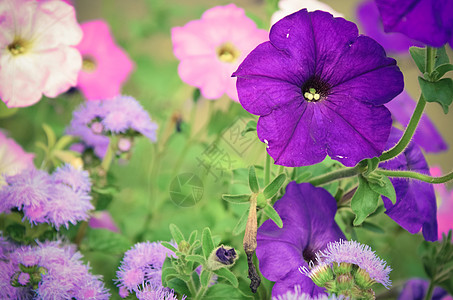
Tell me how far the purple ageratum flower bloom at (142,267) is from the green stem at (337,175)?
164 millimetres

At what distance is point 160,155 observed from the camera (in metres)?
0.75

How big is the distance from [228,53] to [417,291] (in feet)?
1.35

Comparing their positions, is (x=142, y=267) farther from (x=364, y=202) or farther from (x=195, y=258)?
(x=364, y=202)

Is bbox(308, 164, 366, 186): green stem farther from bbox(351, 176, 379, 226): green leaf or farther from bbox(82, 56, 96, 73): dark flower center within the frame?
bbox(82, 56, 96, 73): dark flower center

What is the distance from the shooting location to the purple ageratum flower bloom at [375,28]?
2.40 ft

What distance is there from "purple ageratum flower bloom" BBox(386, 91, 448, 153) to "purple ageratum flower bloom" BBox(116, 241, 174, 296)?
35 cm

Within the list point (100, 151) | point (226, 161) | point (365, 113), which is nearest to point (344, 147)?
point (365, 113)

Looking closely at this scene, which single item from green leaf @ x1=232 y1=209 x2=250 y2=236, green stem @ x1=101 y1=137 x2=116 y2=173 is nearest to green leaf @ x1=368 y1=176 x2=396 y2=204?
green leaf @ x1=232 y1=209 x2=250 y2=236

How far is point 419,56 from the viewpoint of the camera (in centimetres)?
43

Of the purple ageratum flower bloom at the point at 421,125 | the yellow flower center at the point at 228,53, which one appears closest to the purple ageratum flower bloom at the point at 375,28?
the purple ageratum flower bloom at the point at 421,125

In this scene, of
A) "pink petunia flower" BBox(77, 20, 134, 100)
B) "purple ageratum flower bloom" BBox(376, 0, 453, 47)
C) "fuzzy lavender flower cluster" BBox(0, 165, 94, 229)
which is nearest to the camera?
"purple ageratum flower bloom" BBox(376, 0, 453, 47)

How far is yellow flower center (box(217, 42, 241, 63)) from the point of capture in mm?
664

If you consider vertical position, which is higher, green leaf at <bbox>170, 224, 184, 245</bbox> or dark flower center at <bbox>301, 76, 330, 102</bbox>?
dark flower center at <bbox>301, 76, 330, 102</bbox>

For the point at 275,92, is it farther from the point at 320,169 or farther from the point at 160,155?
the point at 160,155
